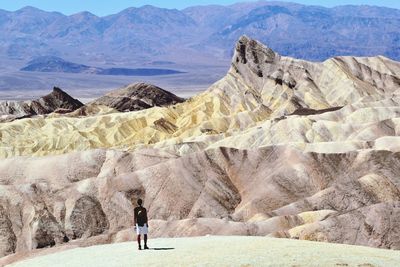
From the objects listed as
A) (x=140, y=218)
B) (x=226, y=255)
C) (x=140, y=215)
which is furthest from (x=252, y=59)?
(x=140, y=215)

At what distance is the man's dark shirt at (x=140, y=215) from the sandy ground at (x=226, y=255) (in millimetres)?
1888

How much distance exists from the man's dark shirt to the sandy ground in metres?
1.89

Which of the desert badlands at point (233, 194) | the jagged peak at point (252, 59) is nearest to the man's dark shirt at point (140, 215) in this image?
the desert badlands at point (233, 194)

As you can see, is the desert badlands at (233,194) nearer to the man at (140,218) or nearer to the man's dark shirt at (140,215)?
the man at (140,218)

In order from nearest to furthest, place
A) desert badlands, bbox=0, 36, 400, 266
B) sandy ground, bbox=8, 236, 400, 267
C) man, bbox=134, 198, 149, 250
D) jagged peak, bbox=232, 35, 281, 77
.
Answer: sandy ground, bbox=8, 236, 400, 267, man, bbox=134, 198, 149, 250, desert badlands, bbox=0, 36, 400, 266, jagged peak, bbox=232, 35, 281, 77

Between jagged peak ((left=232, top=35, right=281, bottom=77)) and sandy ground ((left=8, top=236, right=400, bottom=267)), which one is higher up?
sandy ground ((left=8, top=236, right=400, bottom=267))

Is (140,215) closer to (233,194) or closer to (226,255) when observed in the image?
(226,255)

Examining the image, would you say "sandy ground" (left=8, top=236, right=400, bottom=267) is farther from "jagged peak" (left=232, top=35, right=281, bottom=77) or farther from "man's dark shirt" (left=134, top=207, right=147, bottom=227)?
"jagged peak" (left=232, top=35, right=281, bottom=77)

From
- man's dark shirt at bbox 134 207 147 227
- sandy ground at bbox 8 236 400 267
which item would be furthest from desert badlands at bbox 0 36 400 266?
man's dark shirt at bbox 134 207 147 227

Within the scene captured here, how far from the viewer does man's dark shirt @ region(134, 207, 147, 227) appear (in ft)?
112

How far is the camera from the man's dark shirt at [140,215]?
34.0 m

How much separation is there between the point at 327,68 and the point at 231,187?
331ft

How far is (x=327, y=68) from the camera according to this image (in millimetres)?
168750

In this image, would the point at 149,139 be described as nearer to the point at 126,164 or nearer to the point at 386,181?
the point at 126,164
